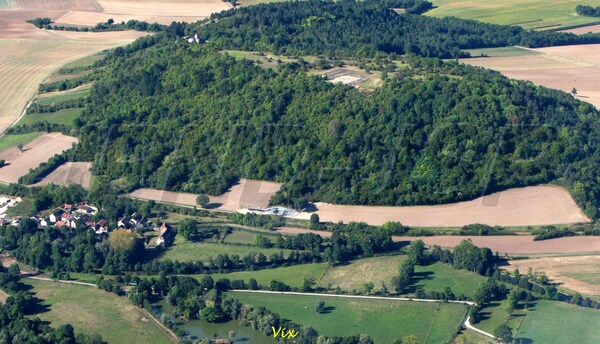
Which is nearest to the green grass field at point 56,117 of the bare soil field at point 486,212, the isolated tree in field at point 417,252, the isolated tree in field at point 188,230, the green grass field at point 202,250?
the isolated tree in field at point 188,230

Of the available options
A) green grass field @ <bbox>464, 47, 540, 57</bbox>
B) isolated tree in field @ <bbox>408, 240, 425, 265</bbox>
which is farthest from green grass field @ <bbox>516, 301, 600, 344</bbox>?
green grass field @ <bbox>464, 47, 540, 57</bbox>

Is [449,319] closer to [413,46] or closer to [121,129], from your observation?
[121,129]

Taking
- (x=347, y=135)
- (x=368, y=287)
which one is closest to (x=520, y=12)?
(x=347, y=135)

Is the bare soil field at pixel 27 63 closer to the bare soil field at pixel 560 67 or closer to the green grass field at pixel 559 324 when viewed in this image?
the bare soil field at pixel 560 67

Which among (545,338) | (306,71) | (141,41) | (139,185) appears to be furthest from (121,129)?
(545,338)

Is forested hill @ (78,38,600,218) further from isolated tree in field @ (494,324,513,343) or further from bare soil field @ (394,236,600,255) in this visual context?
isolated tree in field @ (494,324,513,343)

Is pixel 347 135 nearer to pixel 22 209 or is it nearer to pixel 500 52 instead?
pixel 22 209
